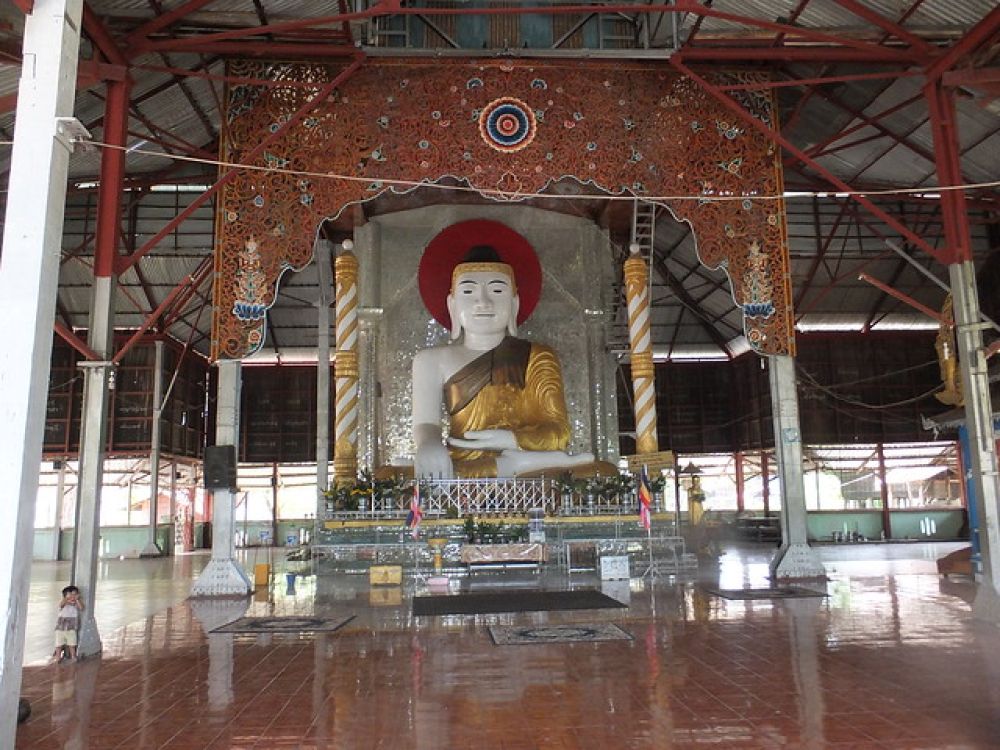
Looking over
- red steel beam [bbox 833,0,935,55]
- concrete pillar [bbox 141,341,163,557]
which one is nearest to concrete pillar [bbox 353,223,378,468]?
red steel beam [bbox 833,0,935,55]

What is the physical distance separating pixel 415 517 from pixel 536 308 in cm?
586

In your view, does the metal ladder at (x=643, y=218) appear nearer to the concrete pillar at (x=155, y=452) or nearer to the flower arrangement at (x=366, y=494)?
the flower arrangement at (x=366, y=494)

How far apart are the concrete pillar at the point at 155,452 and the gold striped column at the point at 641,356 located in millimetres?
14288

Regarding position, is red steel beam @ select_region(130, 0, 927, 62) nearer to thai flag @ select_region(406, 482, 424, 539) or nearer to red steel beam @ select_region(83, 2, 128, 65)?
red steel beam @ select_region(83, 2, 128, 65)

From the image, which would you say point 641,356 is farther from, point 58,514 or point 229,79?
point 58,514

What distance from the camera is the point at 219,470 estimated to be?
10414 mm

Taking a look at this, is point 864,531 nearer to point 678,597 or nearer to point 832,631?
point 678,597

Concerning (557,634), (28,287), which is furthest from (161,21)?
(557,634)

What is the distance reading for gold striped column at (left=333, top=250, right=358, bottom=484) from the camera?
13.2m

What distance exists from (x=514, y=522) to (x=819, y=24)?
771 centimetres

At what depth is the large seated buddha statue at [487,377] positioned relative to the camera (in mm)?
13695

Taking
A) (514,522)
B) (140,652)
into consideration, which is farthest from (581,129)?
(140,652)

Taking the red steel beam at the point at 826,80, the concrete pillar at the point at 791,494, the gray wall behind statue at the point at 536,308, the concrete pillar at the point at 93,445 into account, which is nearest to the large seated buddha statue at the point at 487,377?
the gray wall behind statue at the point at 536,308

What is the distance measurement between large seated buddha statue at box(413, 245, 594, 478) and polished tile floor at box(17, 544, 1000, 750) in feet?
15.1
